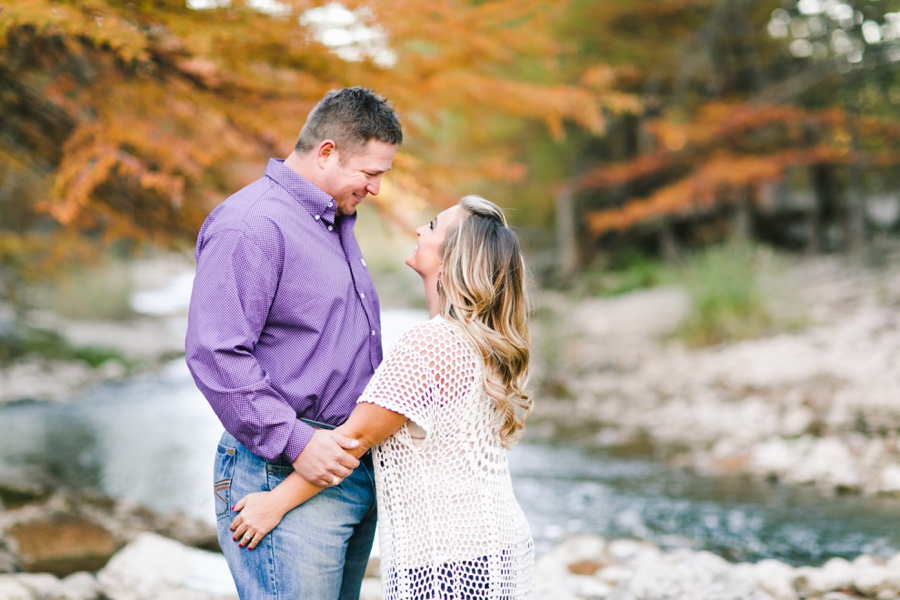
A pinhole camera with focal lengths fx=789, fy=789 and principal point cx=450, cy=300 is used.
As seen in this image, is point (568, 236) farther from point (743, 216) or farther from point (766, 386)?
point (766, 386)

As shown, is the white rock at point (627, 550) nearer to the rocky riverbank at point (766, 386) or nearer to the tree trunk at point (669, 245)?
the rocky riverbank at point (766, 386)

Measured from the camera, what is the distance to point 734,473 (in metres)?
6.36

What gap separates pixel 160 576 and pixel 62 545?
1.07 metres

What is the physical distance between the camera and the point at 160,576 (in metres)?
3.94

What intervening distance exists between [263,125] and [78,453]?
478cm

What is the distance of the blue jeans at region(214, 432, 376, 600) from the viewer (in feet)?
6.40

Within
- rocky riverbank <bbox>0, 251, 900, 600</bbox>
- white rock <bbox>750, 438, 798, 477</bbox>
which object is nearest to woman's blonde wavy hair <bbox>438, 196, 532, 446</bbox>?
rocky riverbank <bbox>0, 251, 900, 600</bbox>

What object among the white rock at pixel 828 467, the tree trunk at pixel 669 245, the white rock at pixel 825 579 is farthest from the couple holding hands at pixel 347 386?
the tree trunk at pixel 669 245

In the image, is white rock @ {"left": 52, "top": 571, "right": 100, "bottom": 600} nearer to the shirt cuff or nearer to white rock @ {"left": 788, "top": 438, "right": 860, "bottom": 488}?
the shirt cuff

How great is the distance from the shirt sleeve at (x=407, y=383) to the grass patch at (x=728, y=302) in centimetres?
865

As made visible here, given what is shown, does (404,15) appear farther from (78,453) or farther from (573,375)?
(573,375)

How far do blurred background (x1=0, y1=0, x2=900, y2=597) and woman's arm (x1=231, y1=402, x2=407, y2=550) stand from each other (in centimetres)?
71

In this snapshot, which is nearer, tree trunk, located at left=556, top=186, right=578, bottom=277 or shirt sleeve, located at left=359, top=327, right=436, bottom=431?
shirt sleeve, located at left=359, top=327, right=436, bottom=431

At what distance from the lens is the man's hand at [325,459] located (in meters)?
1.90
